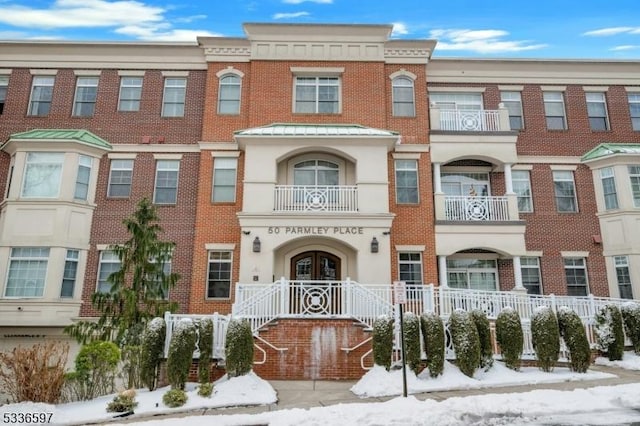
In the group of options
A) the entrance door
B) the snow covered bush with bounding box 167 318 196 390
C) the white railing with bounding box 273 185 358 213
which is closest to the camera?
the snow covered bush with bounding box 167 318 196 390

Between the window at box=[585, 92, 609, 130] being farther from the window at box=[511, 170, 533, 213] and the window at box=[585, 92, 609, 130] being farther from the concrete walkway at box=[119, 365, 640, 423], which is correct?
the concrete walkway at box=[119, 365, 640, 423]

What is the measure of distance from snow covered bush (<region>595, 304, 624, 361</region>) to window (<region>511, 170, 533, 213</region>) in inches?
249

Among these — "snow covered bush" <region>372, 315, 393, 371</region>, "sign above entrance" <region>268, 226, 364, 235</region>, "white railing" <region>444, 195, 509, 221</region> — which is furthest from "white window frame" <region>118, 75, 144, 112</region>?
"snow covered bush" <region>372, 315, 393, 371</region>

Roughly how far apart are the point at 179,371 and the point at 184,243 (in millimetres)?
7591

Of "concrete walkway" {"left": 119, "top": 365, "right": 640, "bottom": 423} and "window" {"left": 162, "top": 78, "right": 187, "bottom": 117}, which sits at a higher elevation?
"window" {"left": 162, "top": 78, "right": 187, "bottom": 117}

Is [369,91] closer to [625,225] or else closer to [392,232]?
[392,232]

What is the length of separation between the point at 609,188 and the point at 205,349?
16667 millimetres

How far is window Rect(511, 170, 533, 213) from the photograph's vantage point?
17875 mm

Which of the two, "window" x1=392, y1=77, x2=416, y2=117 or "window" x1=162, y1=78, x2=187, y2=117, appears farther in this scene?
"window" x1=162, y1=78, x2=187, y2=117

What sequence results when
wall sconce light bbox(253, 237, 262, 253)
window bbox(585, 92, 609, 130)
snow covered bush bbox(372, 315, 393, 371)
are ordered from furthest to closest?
window bbox(585, 92, 609, 130) → wall sconce light bbox(253, 237, 262, 253) → snow covered bush bbox(372, 315, 393, 371)

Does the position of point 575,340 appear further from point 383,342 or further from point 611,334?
point 383,342

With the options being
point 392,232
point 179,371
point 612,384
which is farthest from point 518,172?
point 179,371

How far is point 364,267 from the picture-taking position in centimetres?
1490

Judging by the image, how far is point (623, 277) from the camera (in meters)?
17.0
